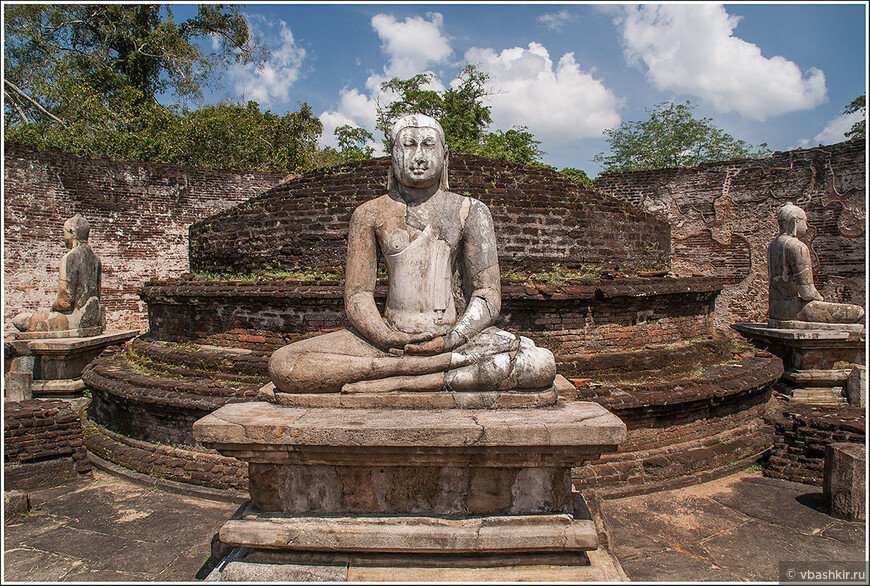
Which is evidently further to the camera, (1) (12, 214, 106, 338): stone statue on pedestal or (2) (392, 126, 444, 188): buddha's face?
(1) (12, 214, 106, 338): stone statue on pedestal

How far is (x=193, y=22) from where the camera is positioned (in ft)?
65.0

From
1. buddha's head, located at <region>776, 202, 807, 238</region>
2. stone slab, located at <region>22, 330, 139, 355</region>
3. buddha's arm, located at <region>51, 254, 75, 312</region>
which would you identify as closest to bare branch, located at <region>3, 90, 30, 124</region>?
buddha's arm, located at <region>51, 254, 75, 312</region>

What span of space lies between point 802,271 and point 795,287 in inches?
9.9

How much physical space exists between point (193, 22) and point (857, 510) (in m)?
23.2

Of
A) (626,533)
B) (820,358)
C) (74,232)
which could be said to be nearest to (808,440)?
(626,533)

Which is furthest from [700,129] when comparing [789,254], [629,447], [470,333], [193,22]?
[470,333]

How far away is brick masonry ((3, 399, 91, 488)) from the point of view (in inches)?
201

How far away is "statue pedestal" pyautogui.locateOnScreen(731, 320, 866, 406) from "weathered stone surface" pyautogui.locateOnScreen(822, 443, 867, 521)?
333 centimetres

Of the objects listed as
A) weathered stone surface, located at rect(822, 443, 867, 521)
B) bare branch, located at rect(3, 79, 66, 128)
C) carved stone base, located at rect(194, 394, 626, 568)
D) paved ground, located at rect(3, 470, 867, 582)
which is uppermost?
bare branch, located at rect(3, 79, 66, 128)

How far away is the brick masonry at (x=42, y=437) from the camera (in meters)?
5.11

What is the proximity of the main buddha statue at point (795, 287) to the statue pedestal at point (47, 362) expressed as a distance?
10.4m

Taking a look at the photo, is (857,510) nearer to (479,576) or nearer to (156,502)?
(479,576)

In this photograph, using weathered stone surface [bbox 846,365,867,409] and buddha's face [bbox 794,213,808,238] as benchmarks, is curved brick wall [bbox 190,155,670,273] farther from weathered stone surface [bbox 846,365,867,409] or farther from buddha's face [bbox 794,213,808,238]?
weathered stone surface [bbox 846,365,867,409]

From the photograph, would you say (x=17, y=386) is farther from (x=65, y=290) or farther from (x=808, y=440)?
(x=808, y=440)
